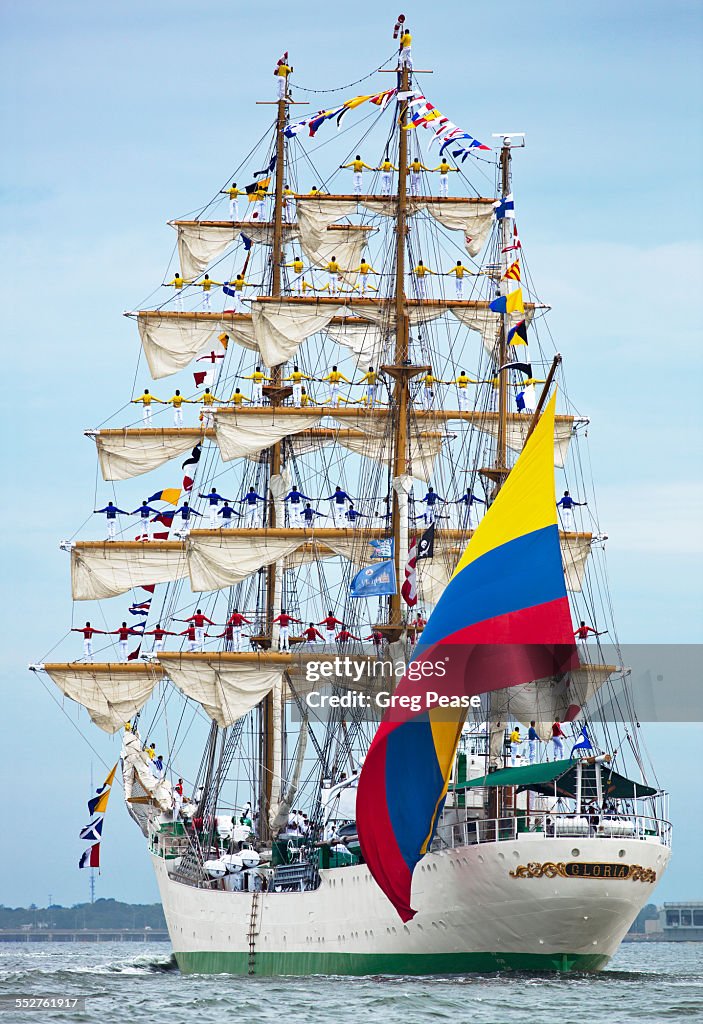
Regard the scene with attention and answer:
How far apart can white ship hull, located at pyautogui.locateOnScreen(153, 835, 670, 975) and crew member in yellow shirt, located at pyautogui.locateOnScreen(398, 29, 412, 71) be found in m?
26.9

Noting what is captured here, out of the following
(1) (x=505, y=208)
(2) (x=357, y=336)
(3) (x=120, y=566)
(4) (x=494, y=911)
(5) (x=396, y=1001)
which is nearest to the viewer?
(5) (x=396, y=1001)

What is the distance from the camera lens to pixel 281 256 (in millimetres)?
69312

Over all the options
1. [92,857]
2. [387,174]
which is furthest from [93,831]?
[387,174]

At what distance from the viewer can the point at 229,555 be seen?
2547 inches

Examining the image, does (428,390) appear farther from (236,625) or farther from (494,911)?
(494,911)

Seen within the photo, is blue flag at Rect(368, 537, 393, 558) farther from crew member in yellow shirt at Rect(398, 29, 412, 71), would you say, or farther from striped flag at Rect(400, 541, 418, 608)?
crew member in yellow shirt at Rect(398, 29, 412, 71)

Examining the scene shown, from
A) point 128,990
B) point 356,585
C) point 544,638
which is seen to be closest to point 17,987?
point 128,990

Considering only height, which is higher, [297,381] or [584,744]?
[297,381]

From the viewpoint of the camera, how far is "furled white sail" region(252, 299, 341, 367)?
6550 centimetres

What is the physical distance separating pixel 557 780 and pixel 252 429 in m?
24.1

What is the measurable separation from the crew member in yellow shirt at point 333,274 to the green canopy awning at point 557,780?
1003 inches

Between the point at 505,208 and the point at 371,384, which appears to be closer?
the point at 505,208

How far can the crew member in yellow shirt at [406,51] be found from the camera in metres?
60.2

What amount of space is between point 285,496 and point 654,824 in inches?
954
